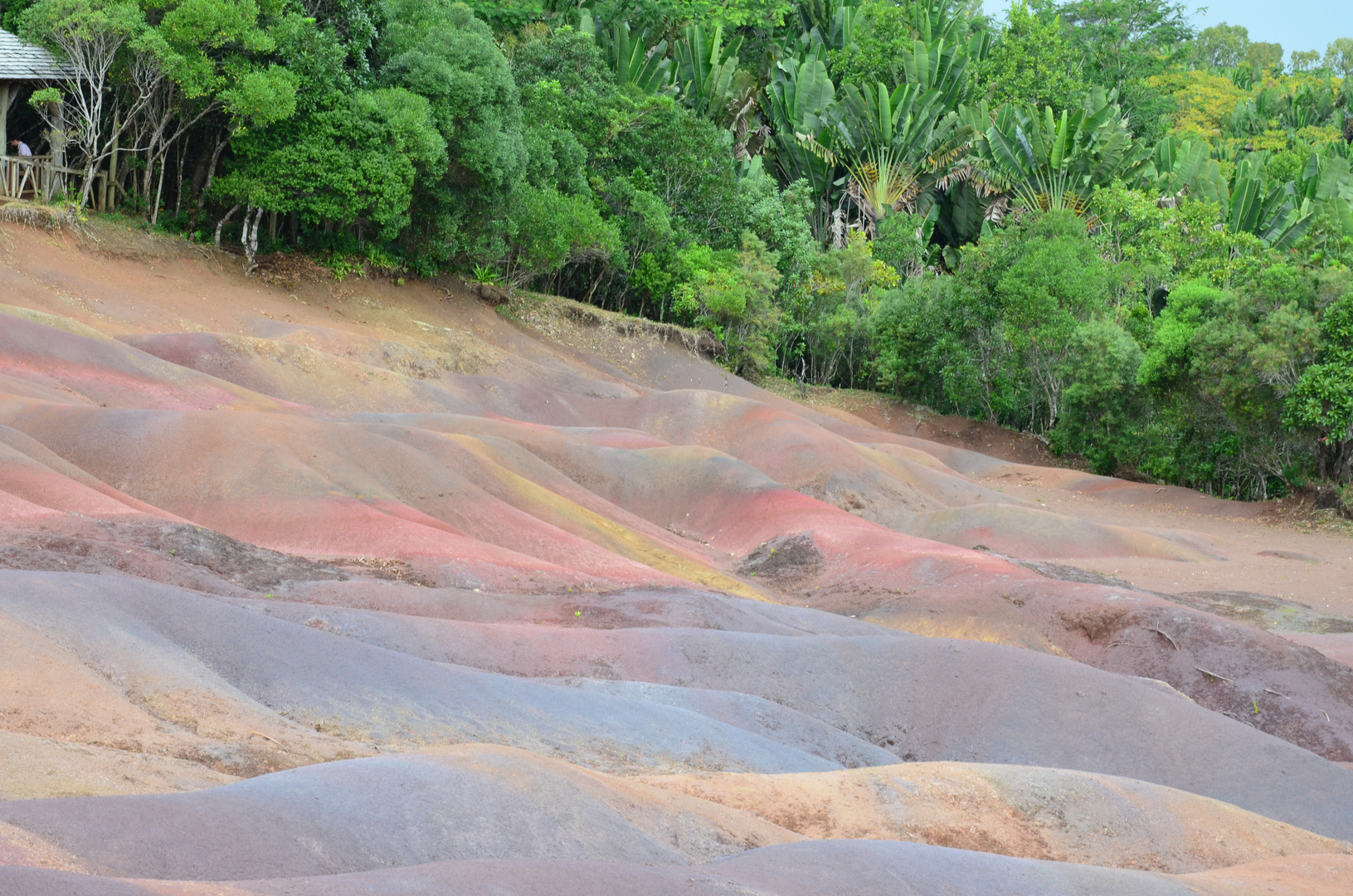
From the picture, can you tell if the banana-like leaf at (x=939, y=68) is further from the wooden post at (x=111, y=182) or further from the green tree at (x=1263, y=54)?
the green tree at (x=1263, y=54)

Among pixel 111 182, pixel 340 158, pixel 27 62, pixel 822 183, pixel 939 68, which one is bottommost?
pixel 111 182

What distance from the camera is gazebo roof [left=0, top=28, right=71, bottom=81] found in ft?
99.9

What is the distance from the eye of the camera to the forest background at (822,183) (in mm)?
32250

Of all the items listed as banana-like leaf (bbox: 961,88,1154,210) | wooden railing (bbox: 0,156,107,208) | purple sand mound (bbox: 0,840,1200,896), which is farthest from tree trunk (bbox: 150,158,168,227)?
banana-like leaf (bbox: 961,88,1154,210)

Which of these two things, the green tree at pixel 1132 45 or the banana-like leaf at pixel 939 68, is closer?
the banana-like leaf at pixel 939 68

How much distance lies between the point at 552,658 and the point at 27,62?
25.8 metres

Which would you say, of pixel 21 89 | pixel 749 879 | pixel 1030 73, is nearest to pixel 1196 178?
pixel 1030 73

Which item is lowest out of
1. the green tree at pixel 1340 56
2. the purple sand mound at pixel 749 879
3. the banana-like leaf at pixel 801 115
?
the purple sand mound at pixel 749 879

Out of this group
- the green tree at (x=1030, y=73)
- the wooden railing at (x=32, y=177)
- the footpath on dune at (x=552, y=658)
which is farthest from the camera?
the green tree at (x=1030, y=73)

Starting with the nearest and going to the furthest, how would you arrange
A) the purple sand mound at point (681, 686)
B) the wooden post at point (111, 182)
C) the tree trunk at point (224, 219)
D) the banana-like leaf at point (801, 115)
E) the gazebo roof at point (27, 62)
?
the purple sand mound at point (681, 686), the gazebo roof at point (27, 62), the wooden post at point (111, 182), the tree trunk at point (224, 219), the banana-like leaf at point (801, 115)

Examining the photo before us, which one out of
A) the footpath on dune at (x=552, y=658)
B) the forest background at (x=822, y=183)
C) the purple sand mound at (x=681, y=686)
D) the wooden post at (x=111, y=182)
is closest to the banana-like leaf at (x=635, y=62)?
the forest background at (x=822, y=183)

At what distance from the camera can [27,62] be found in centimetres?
3086

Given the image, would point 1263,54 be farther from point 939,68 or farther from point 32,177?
point 32,177

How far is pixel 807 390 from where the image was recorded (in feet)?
165
